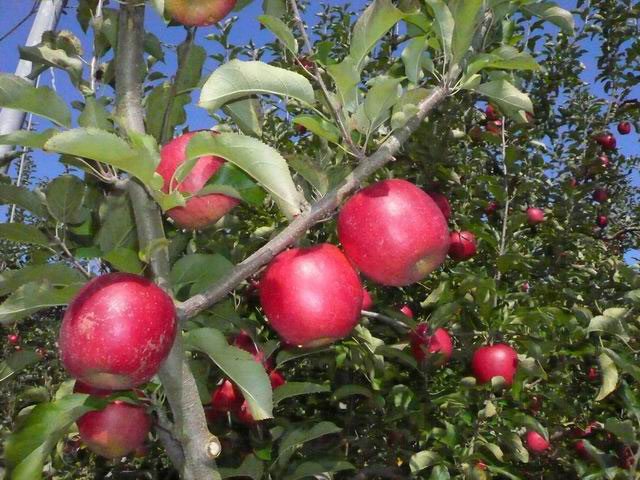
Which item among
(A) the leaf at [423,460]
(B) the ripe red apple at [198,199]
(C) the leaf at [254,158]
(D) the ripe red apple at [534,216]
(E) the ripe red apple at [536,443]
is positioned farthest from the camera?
(D) the ripe red apple at [534,216]

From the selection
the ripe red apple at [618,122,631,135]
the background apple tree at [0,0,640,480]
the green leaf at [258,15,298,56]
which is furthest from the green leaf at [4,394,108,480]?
the ripe red apple at [618,122,631,135]

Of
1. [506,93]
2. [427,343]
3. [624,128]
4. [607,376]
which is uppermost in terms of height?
[506,93]

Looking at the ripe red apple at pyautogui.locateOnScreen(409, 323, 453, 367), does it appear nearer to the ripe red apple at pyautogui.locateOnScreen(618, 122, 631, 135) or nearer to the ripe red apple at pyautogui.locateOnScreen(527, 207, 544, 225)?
the ripe red apple at pyautogui.locateOnScreen(527, 207, 544, 225)

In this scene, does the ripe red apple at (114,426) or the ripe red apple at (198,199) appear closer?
the ripe red apple at (198,199)

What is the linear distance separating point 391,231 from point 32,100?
0.60 metres

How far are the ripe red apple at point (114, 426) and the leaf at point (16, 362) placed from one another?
0.35ft

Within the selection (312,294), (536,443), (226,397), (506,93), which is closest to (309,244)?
(312,294)

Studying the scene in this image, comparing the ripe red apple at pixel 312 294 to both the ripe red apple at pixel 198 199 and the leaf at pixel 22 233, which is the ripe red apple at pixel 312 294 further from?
the leaf at pixel 22 233

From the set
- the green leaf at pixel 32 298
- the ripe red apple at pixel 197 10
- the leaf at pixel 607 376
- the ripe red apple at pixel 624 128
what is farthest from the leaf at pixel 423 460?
the ripe red apple at pixel 624 128

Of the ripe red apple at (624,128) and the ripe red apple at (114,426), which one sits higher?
the ripe red apple at (114,426)

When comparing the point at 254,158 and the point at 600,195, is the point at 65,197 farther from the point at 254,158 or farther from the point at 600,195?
the point at 600,195

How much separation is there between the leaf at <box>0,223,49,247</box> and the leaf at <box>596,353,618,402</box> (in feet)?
4.39

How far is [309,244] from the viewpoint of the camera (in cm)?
112

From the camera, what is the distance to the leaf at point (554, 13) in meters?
1.20
